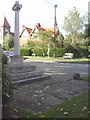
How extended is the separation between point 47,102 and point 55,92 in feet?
4.55

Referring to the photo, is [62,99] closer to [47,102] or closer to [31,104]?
[47,102]

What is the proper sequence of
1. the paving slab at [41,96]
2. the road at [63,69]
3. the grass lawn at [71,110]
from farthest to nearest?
1. the road at [63,69]
2. the paving slab at [41,96]
3. the grass lawn at [71,110]

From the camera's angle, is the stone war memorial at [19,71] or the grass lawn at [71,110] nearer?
the grass lawn at [71,110]

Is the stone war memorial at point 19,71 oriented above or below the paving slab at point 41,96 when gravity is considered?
above

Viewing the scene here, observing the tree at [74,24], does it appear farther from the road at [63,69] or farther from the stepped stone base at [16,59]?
the stepped stone base at [16,59]

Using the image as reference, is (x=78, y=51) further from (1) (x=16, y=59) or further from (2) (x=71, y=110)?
(2) (x=71, y=110)

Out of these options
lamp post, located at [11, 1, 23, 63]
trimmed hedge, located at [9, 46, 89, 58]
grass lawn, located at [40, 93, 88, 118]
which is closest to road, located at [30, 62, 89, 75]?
lamp post, located at [11, 1, 23, 63]

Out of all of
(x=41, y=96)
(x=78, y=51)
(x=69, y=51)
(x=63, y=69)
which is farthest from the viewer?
(x=69, y=51)

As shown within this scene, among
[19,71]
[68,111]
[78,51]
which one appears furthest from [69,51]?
[68,111]

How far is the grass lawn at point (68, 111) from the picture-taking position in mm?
4995

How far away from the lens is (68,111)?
5.49m

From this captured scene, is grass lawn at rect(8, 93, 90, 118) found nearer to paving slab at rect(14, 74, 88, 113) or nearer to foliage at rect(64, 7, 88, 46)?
paving slab at rect(14, 74, 88, 113)

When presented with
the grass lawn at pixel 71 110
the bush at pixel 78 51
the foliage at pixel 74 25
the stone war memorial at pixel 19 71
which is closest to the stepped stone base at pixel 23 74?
the stone war memorial at pixel 19 71

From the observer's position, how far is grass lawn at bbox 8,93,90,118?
499 cm
